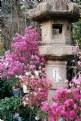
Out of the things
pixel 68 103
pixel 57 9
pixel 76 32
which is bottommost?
pixel 68 103

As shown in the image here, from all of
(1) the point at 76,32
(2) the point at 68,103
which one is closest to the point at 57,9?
(2) the point at 68,103

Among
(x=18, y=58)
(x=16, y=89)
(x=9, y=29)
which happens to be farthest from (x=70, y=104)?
(x=9, y=29)

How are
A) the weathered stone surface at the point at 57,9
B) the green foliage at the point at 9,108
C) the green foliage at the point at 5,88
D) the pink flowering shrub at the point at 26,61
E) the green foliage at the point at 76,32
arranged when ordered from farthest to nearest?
the green foliage at the point at 5,88 < the green foliage at the point at 76,32 < the green foliage at the point at 9,108 < the pink flowering shrub at the point at 26,61 < the weathered stone surface at the point at 57,9

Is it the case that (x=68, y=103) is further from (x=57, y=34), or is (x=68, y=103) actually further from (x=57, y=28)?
(x=57, y=28)

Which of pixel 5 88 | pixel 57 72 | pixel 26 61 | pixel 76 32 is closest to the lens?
pixel 57 72

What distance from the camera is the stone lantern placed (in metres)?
4.11

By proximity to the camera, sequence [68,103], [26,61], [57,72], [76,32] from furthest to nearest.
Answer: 1. [76,32]
2. [26,61]
3. [57,72]
4. [68,103]

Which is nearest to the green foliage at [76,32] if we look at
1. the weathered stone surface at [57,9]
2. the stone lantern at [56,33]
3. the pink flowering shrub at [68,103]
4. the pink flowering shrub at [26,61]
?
the pink flowering shrub at [26,61]

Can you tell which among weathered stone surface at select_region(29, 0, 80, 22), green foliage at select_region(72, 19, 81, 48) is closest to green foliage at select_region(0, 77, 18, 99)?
green foliage at select_region(72, 19, 81, 48)

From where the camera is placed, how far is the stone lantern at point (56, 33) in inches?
162

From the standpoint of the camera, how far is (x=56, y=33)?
4461mm

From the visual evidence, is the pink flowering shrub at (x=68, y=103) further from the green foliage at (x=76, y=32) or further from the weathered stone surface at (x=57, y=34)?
the green foliage at (x=76, y=32)

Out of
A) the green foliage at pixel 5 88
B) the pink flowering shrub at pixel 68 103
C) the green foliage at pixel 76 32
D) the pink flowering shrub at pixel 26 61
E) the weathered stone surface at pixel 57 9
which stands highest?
the weathered stone surface at pixel 57 9

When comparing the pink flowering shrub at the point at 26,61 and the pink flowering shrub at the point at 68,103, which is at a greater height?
the pink flowering shrub at the point at 26,61
